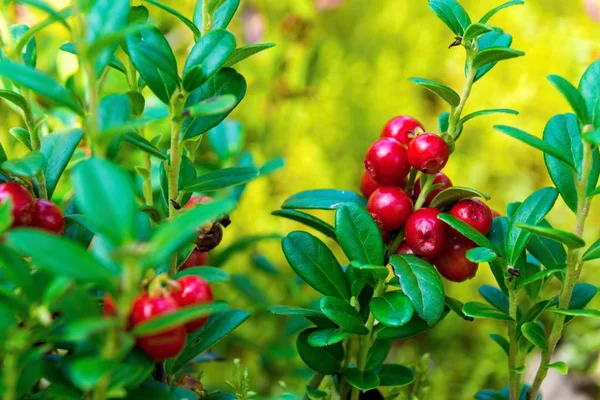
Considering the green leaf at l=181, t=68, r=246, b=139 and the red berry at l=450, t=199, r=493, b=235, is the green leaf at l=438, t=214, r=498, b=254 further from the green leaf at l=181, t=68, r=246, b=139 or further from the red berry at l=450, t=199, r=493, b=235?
the green leaf at l=181, t=68, r=246, b=139

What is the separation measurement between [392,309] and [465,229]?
0.38 ft

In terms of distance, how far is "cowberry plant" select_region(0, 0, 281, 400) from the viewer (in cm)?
50

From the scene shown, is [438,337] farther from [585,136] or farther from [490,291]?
[585,136]

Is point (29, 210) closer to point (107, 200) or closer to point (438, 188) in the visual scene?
point (107, 200)

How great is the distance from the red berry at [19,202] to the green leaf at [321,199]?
13.2 inches

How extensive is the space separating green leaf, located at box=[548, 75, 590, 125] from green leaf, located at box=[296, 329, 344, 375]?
394 mm

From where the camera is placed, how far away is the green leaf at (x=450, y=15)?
81 cm

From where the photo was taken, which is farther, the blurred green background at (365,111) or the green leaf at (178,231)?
the blurred green background at (365,111)

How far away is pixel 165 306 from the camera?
0.57 meters

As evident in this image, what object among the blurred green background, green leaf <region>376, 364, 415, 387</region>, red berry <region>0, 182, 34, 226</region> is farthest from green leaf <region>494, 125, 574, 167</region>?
the blurred green background

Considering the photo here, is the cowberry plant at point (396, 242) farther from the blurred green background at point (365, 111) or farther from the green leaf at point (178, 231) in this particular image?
the blurred green background at point (365, 111)

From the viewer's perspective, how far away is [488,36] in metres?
0.88

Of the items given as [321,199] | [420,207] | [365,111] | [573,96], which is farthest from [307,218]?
[365,111]

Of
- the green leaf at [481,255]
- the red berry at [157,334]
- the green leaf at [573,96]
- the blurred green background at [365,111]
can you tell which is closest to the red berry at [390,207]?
the green leaf at [481,255]
